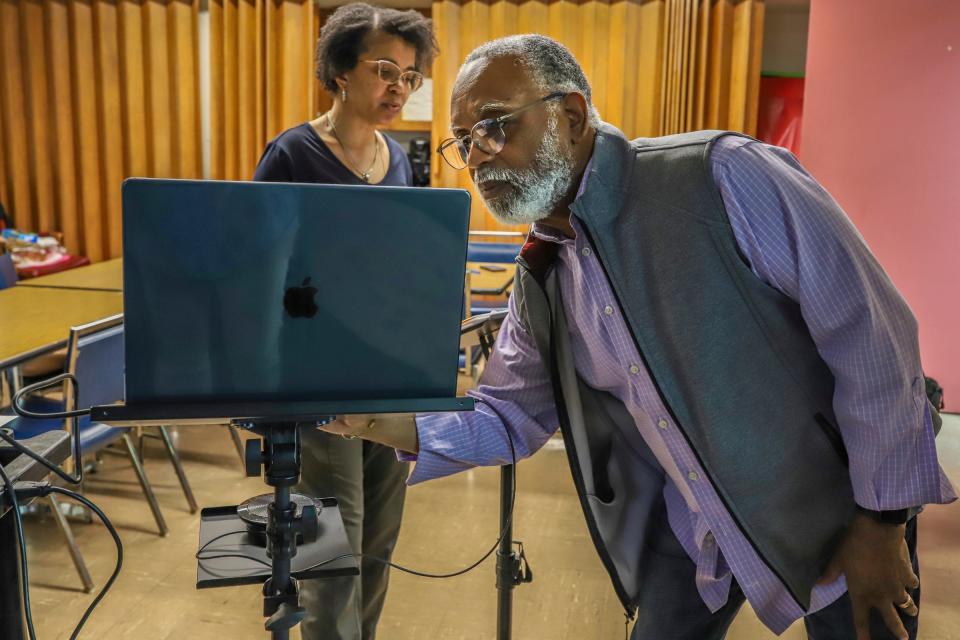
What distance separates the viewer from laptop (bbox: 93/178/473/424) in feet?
3.29

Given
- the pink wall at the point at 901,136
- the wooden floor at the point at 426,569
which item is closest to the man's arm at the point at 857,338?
the wooden floor at the point at 426,569

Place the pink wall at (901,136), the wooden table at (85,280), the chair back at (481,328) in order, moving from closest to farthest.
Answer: the chair back at (481,328)
the wooden table at (85,280)
the pink wall at (901,136)

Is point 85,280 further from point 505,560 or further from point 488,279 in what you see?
point 505,560

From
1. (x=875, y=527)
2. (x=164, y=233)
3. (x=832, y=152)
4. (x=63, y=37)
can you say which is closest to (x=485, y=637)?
(x=875, y=527)

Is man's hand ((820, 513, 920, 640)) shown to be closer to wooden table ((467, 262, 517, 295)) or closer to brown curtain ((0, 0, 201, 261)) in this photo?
wooden table ((467, 262, 517, 295))

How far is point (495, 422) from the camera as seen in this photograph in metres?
1.56

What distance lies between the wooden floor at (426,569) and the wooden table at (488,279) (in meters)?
0.81

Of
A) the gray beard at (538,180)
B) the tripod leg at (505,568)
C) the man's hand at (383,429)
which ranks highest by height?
the gray beard at (538,180)

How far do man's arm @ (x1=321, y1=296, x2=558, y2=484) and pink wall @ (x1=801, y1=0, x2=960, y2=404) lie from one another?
4.01m

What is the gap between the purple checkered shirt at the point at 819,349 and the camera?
4.00ft

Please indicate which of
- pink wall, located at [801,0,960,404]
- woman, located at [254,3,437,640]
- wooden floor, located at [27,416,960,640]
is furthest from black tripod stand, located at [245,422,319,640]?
pink wall, located at [801,0,960,404]

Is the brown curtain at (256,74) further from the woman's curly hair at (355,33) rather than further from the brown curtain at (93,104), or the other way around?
the woman's curly hair at (355,33)

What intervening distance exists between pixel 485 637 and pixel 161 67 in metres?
5.35

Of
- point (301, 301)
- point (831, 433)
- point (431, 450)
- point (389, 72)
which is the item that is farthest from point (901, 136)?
point (301, 301)
